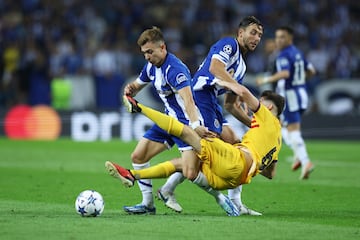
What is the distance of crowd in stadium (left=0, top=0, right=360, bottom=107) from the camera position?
23.5m

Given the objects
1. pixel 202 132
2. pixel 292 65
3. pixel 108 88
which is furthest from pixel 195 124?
pixel 108 88

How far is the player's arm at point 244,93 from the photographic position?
29.2ft

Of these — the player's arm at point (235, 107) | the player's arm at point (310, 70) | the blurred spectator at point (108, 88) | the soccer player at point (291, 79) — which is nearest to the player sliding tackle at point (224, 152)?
the player's arm at point (235, 107)

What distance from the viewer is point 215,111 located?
9.60m

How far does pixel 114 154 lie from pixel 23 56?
7.07 metres

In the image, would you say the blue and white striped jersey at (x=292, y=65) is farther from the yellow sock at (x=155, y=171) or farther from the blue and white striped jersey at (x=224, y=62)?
the yellow sock at (x=155, y=171)

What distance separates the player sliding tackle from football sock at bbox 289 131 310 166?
5024 millimetres

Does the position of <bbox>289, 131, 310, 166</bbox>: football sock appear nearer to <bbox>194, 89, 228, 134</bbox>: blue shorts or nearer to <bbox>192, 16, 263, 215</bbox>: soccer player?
<bbox>192, 16, 263, 215</bbox>: soccer player

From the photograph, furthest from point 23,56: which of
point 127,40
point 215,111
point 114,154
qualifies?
point 215,111

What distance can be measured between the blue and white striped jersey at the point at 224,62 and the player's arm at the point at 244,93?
1.18ft

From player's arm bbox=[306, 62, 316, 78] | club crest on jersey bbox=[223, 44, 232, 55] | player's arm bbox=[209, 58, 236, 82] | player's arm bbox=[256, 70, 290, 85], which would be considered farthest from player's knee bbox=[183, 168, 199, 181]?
player's arm bbox=[306, 62, 316, 78]

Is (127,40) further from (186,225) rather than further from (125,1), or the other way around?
(186,225)

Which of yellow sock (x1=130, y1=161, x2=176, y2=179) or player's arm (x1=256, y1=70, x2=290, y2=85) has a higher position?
player's arm (x1=256, y1=70, x2=290, y2=85)

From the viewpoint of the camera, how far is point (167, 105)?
9.37 m
